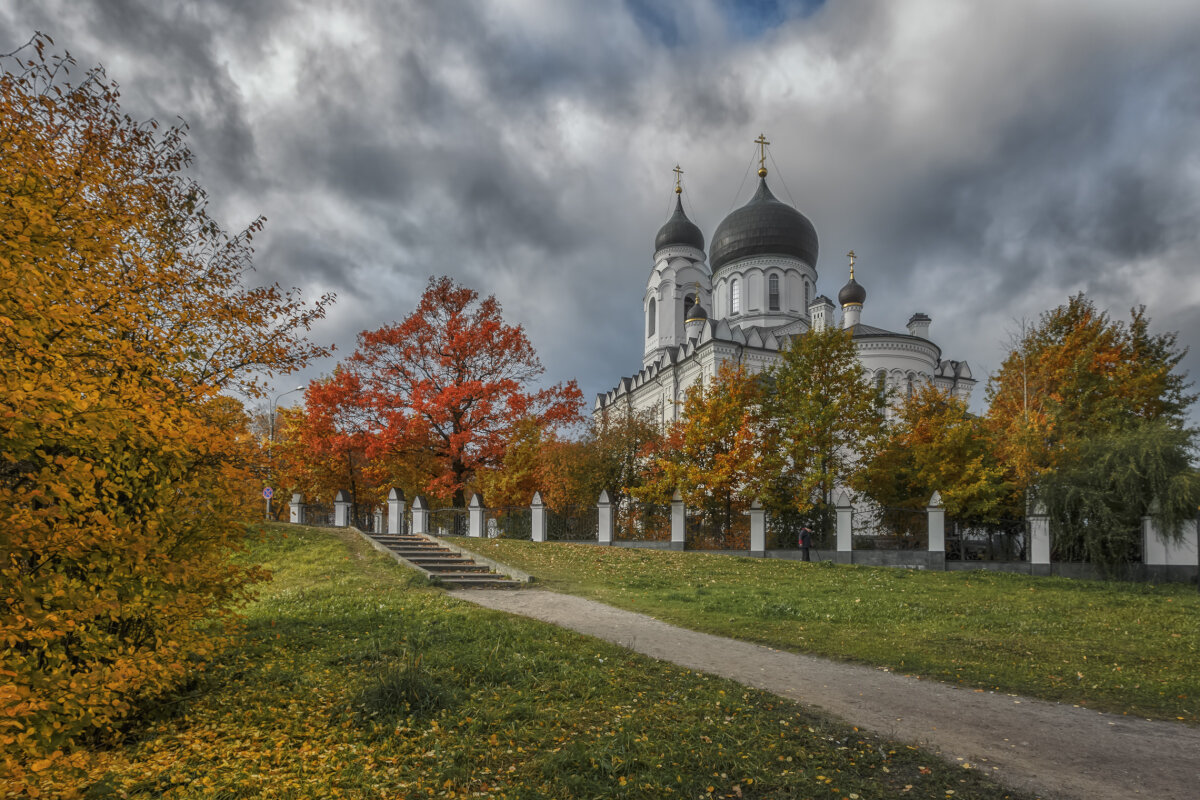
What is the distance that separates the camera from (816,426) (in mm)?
22203

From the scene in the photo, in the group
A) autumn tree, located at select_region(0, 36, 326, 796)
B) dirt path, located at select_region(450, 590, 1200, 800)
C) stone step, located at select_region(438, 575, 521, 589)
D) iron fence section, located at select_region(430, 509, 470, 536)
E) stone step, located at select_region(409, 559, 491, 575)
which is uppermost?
autumn tree, located at select_region(0, 36, 326, 796)

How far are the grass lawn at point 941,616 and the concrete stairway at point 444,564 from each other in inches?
32.2

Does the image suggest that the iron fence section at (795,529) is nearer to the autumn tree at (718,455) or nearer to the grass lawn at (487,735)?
the autumn tree at (718,455)

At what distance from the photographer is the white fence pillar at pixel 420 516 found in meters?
20.7

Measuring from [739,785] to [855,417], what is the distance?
770 inches

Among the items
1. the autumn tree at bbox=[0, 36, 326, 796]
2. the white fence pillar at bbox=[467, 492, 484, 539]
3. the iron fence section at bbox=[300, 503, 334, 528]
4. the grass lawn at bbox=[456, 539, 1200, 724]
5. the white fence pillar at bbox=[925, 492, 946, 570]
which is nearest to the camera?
the autumn tree at bbox=[0, 36, 326, 796]

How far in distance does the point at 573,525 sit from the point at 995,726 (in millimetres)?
18607

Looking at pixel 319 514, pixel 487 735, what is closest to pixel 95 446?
pixel 487 735

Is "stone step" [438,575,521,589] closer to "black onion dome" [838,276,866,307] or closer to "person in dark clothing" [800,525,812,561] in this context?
"person in dark clothing" [800,525,812,561]

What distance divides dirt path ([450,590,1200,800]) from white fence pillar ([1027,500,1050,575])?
13989mm

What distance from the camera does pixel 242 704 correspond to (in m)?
5.77

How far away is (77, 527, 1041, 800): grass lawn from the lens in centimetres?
416

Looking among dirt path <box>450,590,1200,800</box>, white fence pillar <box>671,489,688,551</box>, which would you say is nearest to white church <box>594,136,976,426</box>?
white fence pillar <box>671,489,688,551</box>

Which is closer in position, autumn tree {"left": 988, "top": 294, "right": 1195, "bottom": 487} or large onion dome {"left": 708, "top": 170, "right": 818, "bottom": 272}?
autumn tree {"left": 988, "top": 294, "right": 1195, "bottom": 487}
